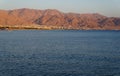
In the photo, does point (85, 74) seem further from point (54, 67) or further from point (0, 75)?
point (0, 75)

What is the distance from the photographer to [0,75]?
107 ft

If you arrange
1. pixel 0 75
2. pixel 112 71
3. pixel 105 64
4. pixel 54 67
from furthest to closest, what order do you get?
pixel 105 64 < pixel 54 67 < pixel 112 71 < pixel 0 75

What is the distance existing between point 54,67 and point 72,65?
2681 mm

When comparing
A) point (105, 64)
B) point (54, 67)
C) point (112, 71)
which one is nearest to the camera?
point (112, 71)

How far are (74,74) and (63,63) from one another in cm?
796

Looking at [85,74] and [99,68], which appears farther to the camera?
[99,68]

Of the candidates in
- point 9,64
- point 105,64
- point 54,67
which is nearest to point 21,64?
point 9,64

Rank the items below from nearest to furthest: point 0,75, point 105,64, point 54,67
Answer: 1. point 0,75
2. point 54,67
3. point 105,64

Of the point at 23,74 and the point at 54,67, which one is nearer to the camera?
the point at 23,74

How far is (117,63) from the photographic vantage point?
41031mm

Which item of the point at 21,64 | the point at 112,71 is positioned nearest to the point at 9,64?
the point at 21,64

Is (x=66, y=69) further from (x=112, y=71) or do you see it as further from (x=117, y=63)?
(x=117, y=63)

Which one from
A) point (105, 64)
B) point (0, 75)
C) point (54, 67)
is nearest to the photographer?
point (0, 75)

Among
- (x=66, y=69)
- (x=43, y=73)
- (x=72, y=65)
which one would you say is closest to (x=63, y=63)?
(x=72, y=65)
